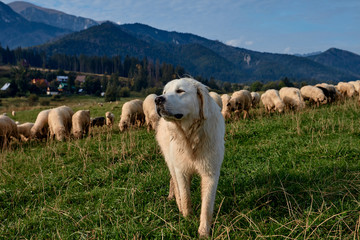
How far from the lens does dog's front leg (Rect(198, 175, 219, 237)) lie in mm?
3354

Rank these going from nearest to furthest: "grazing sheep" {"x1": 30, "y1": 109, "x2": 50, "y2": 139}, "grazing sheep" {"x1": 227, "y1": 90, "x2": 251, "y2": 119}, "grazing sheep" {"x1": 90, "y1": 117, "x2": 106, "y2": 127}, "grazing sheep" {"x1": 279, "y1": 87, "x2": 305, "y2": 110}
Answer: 1. "grazing sheep" {"x1": 30, "y1": 109, "x2": 50, "y2": 139}
2. "grazing sheep" {"x1": 227, "y1": 90, "x2": 251, "y2": 119}
3. "grazing sheep" {"x1": 279, "y1": 87, "x2": 305, "y2": 110}
4. "grazing sheep" {"x1": 90, "y1": 117, "x2": 106, "y2": 127}

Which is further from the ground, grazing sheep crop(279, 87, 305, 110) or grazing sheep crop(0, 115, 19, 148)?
grazing sheep crop(279, 87, 305, 110)

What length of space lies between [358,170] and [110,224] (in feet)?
17.1

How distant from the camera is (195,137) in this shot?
3.46m

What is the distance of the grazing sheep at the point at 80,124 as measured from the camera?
12.5 meters

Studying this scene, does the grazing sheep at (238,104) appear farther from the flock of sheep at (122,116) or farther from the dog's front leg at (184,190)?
the dog's front leg at (184,190)

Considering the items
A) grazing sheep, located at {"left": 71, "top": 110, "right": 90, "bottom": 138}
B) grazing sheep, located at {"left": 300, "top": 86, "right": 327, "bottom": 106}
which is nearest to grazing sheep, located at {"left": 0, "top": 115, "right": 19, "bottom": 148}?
grazing sheep, located at {"left": 71, "top": 110, "right": 90, "bottom": 138}

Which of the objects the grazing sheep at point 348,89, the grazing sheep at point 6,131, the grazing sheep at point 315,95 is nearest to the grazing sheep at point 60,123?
the grazing sheep at point 6,131

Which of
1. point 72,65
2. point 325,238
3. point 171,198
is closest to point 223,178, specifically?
point 171,198

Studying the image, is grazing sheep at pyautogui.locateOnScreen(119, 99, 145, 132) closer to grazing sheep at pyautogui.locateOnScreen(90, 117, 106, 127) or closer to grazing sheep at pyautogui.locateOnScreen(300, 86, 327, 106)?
grazing sheep at pyautogui.locateOnScreen(90, 117, 106, 127)

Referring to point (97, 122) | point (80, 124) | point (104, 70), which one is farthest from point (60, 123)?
point (104, 70)

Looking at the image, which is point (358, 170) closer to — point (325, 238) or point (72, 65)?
point (325, 238)

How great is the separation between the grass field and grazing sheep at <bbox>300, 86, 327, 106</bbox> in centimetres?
865

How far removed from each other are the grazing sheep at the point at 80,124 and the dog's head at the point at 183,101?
10574 millimetres
